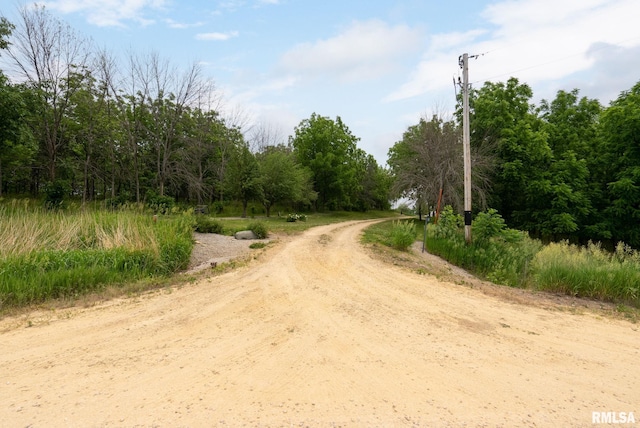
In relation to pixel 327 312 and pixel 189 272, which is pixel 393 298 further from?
pixel 189 272

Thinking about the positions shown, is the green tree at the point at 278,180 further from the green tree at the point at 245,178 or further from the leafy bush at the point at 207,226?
the leafy bush at the point at 207,226

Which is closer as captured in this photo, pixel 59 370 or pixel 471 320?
pixel 59 370

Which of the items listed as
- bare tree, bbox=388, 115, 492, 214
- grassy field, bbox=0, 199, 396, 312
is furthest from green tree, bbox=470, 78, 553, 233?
grassy field, bbox=0, 199, 396, 312

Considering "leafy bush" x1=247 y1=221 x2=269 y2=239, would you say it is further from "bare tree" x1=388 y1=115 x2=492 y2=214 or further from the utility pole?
"bare tree" x1=388 y1=115 x2=492 y2=214

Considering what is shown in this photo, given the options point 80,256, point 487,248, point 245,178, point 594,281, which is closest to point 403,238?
point 487,248

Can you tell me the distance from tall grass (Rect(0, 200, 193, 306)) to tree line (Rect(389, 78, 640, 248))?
1772 centimetres

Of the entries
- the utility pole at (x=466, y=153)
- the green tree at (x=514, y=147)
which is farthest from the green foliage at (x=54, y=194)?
the green tree at (x=514, y=147)

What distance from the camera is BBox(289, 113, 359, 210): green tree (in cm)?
4050

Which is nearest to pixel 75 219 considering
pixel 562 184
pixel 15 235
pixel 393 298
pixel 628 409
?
pixel 15 235

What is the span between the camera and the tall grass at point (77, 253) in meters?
5.82

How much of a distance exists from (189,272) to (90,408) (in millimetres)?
5657

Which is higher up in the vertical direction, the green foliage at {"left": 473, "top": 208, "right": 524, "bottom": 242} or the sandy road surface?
the green foliage at {"left": 473, "top": 208, "right": 524, "bottom": 242}

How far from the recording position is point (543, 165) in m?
24.4

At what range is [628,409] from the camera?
2.67m
